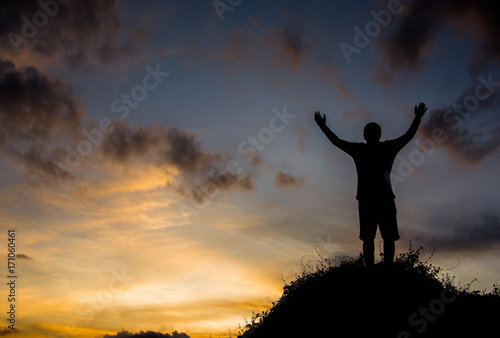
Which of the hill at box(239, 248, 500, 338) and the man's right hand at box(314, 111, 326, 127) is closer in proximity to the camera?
the hill at box(239, 248, 500, 338)

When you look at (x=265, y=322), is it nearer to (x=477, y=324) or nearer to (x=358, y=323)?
(x=358, y=323)

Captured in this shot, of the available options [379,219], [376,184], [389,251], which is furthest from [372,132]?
[389,251]

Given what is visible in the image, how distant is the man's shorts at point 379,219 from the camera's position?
→ 8.60 meters

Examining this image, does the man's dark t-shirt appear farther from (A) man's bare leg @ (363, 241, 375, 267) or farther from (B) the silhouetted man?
(A) man's bare leg @ (363, 241, 375, 267)

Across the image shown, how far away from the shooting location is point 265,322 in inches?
395

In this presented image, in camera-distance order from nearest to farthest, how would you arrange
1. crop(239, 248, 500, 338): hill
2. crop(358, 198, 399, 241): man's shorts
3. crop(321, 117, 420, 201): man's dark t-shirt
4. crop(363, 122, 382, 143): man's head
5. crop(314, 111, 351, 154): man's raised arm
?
crop(239, 248, 500, 338): hill
crop(358, 198, 399, 241): man's shorts
crop(321, 117, 420, 201): man's dark t-shirt
crop(363, 122, 382, 143): man's head
crop(314, 111, 351, 154): man's raised arm

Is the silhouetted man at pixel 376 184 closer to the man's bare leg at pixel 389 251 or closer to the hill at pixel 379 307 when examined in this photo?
the man's bare leg at pixel 389 251

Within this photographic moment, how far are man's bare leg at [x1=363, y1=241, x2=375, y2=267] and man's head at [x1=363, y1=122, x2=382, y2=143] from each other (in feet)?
7.97

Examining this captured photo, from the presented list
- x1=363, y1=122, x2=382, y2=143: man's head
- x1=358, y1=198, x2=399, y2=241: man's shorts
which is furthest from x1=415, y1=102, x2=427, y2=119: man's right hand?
x1=358, y1=198, x2=399, y2=241: man's shorts

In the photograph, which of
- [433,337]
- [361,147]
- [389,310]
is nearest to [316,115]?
[361,147]

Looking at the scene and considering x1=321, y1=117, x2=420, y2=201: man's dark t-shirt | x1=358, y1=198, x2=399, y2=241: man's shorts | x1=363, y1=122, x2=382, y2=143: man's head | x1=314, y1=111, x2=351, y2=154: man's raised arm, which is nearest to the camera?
x1=358, y1=198, x2=399, y2=241: man's shorts

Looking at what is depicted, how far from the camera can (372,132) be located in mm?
9016

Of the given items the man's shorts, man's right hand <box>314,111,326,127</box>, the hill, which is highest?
man's right hand <box>314,111,326,127</box>

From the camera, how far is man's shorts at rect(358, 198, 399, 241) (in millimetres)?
8602
